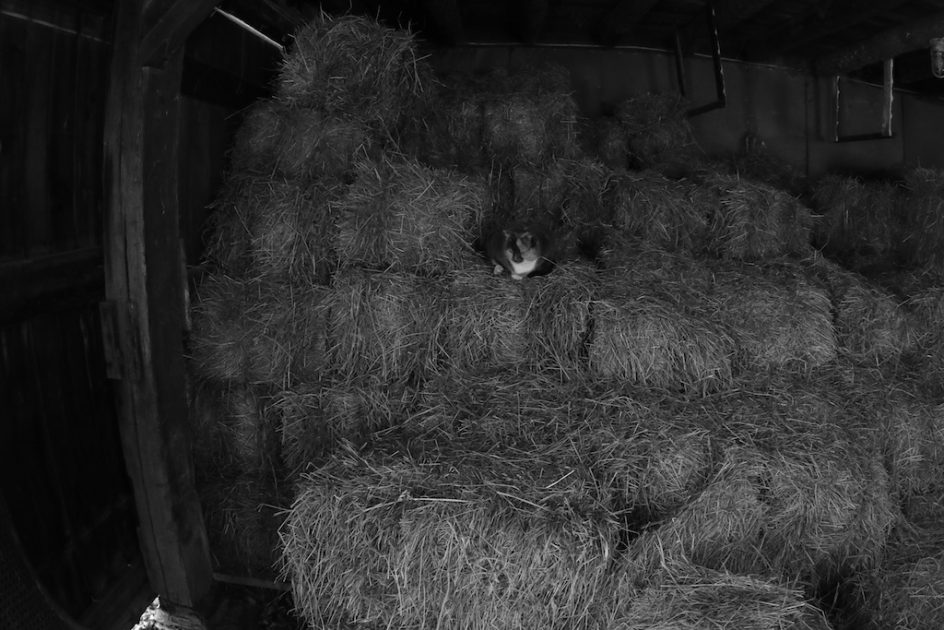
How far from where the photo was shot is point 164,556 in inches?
119

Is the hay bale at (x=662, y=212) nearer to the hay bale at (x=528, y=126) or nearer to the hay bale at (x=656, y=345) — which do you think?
the hay bale at (x=528, y=126)

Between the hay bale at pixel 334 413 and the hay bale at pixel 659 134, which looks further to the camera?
the hay bale at pixel 659 134

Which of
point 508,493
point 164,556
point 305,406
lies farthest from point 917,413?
point 164,556

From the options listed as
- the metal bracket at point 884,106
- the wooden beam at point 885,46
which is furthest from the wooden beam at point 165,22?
the metal bracket at point 884,106

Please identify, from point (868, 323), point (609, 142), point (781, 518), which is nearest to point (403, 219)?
point (781, 518)

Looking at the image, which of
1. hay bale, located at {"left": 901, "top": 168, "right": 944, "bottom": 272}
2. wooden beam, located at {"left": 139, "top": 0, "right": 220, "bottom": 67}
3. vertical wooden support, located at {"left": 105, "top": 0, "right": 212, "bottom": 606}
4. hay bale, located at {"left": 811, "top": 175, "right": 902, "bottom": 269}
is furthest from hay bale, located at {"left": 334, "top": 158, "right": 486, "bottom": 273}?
hay bale, located at {"left": 901, "top": 168, "right": 944, "bottom": 272}

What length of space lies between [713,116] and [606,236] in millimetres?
4085

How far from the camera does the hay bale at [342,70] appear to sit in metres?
3.61

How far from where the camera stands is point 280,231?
10.9 ft

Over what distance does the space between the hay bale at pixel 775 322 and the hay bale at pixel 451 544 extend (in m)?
1.40

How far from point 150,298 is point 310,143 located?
130 centimetres

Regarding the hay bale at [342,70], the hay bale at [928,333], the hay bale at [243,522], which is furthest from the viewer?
the hay bale at [928,333]

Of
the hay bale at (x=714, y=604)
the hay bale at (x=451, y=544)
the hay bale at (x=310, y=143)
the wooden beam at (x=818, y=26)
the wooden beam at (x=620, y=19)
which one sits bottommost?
the hay bale at (x=714, y=604)

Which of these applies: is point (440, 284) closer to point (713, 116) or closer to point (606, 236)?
point (606, 236)
